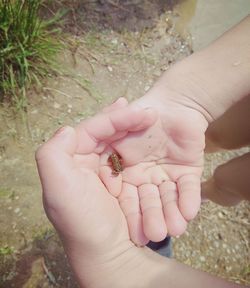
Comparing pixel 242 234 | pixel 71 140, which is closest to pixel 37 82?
pixel 71 140

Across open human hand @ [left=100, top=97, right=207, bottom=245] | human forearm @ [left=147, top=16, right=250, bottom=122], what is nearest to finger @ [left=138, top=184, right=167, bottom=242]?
open human hand @ [left=100, top=97, right=207, bottom=245]

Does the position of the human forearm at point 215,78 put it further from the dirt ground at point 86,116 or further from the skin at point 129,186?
the dirt ground at point 86,116

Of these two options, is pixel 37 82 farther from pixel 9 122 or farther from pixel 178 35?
pixel 178 35

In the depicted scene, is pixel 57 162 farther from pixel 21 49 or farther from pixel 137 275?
pixel 21 49

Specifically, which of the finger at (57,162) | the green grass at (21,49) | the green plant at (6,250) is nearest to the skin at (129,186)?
the finger at (57,162)

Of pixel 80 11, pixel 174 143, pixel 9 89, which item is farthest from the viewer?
pixel 80 11

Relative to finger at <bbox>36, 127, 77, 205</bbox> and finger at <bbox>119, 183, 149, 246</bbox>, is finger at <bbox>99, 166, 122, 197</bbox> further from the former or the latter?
finger at <bbox>36, 127, 77, 205</bbox>
